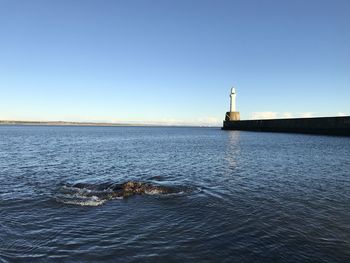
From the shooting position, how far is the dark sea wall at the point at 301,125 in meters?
68.1

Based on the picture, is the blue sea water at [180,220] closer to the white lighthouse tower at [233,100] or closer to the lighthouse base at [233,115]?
the white lighthouse tower at [233,100]

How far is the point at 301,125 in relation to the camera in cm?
8394

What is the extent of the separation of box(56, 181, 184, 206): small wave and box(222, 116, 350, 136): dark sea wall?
2411 inches

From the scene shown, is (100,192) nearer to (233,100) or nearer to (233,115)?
(233,100)

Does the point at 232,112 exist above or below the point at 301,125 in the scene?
above

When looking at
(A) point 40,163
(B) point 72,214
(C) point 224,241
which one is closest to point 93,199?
(B) point 72,214

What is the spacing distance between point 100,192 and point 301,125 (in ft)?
255

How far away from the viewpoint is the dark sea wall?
2683 inches

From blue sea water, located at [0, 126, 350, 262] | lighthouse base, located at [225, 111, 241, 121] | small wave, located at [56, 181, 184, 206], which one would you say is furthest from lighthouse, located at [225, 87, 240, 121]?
small wave, located at [56, 181, 184, 206]

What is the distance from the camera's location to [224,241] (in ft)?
30.0

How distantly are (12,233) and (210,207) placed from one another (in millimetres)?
7100

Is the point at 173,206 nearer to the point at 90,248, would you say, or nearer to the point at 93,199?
the point at 93,199

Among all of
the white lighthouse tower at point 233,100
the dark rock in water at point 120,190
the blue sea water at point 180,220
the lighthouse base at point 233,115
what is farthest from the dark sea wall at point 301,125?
the dark rock in water at point 120,190

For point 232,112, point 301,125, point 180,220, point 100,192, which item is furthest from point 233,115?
point 180,220
